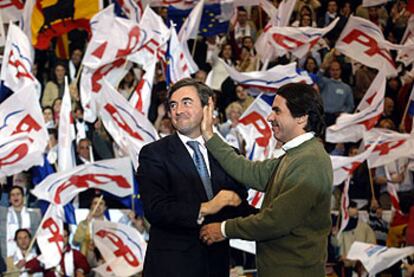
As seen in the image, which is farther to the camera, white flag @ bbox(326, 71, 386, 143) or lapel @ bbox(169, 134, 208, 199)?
white flag @ bbox(326, 71, 386, 143)

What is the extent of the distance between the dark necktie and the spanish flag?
7.17 m

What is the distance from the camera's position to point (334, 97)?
12.9 m

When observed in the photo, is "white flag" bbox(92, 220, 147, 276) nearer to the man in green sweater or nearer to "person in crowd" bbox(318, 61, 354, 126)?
"person in crowd" bbox(318, 61, 354, 126)

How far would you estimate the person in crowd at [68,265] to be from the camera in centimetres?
1035

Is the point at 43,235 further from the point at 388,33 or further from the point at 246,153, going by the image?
the point at 388,33

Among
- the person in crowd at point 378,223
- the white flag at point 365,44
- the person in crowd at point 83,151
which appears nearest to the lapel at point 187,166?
the person in crowd at point 83,151

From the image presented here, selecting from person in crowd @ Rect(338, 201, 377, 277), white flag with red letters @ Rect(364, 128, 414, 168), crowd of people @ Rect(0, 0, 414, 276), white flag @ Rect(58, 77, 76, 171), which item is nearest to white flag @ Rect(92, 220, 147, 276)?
crowd of people @ Rect(0, 0, 414, 276)

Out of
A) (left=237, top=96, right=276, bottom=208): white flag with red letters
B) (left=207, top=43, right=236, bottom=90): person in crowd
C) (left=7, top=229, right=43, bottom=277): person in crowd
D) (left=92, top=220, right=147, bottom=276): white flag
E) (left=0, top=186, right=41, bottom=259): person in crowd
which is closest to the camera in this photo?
(left=92, top=220, right=147, bottom=276): white flag

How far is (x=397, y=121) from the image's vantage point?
1325cm

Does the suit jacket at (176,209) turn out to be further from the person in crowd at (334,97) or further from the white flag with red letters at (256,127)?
the person in crowd at (334,97)

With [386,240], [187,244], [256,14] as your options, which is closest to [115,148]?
[386,240]

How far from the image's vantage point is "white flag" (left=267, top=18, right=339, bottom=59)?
12117 millimetres

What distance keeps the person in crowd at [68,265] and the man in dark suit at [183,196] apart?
5.59 meters

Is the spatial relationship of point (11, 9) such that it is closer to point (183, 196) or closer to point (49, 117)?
point (49, 117)
